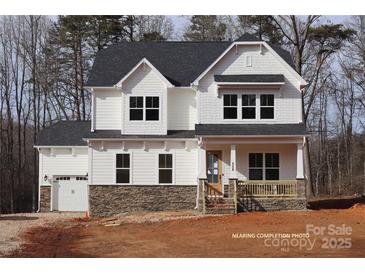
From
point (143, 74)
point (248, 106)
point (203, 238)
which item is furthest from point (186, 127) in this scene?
point (203, 238)

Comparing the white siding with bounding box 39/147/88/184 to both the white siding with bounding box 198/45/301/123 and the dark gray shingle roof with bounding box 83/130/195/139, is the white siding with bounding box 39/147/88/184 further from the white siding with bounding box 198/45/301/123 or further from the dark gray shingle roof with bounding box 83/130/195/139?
the white siding with bounding box 198/45/301/123

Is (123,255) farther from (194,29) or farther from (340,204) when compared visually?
(194,29)

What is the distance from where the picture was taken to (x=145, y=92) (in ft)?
99.8

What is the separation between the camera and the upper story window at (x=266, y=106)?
30.0 m

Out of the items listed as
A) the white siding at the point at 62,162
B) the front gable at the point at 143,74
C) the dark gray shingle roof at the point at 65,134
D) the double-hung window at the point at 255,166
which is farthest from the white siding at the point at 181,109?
the white siding at the point at 62,162

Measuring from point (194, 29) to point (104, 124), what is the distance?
74.8 feet

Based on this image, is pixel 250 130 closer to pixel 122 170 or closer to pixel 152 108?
pixel 152 108

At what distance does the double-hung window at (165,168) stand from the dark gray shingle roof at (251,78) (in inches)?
171

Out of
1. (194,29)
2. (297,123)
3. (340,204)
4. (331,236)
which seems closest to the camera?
(331,236)

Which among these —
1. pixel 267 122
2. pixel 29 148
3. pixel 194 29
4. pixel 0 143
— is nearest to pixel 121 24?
pixel 194 29

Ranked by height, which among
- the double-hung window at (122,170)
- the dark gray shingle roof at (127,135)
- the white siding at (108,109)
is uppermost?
the white siding at (108,109)

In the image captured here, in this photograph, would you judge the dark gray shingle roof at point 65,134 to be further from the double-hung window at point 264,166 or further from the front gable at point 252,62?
the double-hung window at point 264,166

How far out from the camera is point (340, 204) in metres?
33.6

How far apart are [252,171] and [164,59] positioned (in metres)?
7.44
